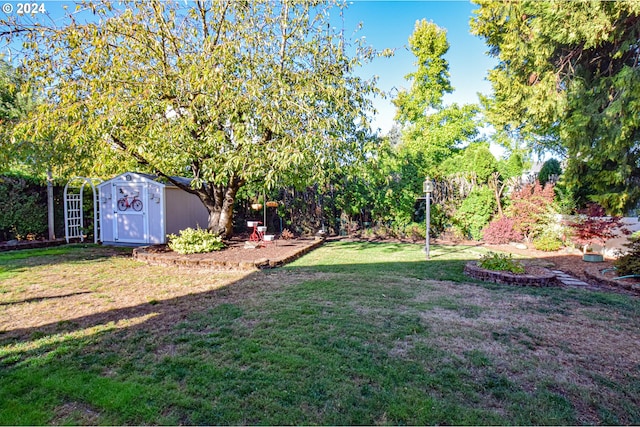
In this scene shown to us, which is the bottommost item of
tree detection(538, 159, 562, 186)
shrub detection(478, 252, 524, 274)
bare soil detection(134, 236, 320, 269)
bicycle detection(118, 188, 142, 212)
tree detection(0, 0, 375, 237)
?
shrub detection(478, 252, 524, 274)

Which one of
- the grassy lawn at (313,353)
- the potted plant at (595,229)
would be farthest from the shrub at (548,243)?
the grassy lawn at (313,353)

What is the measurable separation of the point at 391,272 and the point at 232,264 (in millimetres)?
3140

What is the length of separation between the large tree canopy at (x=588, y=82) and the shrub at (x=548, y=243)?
55.9 inches

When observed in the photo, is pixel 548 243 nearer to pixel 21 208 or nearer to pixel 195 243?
pixel 195 243

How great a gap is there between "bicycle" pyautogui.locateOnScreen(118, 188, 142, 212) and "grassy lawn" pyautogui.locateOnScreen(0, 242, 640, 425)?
4.58 m

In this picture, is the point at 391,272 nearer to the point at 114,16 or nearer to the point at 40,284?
the point at 40,284

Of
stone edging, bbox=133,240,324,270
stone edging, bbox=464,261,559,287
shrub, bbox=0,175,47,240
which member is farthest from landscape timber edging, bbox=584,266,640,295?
shrub, bbox=0,175,47,240

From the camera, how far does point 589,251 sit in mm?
7973

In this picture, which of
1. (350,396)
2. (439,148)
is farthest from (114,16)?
(439,148)

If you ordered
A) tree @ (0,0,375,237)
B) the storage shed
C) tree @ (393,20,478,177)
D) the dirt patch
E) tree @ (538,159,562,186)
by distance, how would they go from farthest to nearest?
tree @ (393,20,478,177), tree @ (538,159,562,186), the storage shed, tree @ (0,0,375,237), the dirt patch

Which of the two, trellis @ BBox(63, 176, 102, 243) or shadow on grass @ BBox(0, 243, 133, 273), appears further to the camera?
trellis @ BBox(63, 176, 102, 243)

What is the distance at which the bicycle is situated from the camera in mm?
10016

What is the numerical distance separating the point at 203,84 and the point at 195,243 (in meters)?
3.64

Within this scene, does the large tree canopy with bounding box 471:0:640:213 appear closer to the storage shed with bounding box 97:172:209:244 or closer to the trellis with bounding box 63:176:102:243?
the storage shed with bounding box 97:172:209:244
